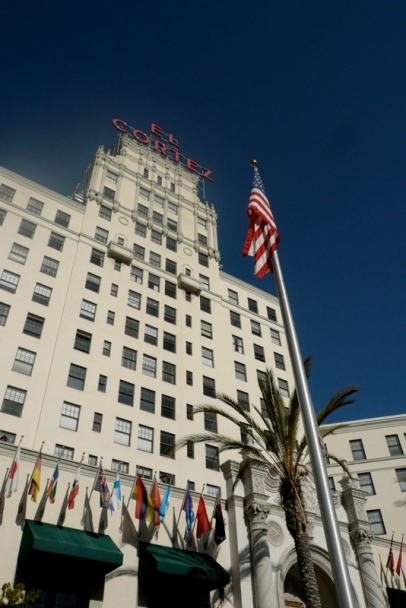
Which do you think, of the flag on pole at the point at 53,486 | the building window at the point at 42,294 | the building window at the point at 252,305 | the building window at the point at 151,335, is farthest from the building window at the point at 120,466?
the building window at the point at 252,305

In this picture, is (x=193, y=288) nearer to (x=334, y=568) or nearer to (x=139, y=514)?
(x=139, y=514)

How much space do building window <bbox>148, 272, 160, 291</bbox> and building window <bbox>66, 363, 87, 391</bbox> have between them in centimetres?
1235

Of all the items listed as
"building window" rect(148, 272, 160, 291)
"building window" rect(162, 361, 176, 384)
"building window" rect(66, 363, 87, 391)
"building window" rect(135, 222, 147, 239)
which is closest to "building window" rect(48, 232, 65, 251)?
"building window" rect(148, 272, 160, 291)

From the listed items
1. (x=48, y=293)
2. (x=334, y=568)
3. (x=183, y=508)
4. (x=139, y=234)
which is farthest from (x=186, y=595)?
(x=139, y=234)

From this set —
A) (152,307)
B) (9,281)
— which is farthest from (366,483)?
(9,281)

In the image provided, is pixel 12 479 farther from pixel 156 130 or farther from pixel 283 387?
pixel 156 130

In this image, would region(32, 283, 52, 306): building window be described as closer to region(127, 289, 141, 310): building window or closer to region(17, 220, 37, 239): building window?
region(17, 220, 37, 239): building window

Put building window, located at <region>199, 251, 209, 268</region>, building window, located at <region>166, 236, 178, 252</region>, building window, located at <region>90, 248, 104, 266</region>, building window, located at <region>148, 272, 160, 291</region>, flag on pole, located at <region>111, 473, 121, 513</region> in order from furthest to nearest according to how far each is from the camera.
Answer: building window, located at <region>199, 251, 209, 268</region> < building window, located at <region>166, 236, 178, 252</region> < building window, located at <region>148, 272, 160, 291</region> < building window, located at <region>90, 248, 104, 266</region> < flag on pole, located at <region>111, 473, 121, 513</region>

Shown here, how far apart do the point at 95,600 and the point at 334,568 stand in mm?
14604

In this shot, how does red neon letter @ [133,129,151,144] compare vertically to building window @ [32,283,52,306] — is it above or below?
above

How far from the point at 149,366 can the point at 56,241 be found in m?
13.6

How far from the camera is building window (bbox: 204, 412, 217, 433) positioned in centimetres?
3872

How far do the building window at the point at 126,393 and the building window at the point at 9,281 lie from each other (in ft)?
34.3

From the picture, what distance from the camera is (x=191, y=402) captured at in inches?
Answer: 1544
